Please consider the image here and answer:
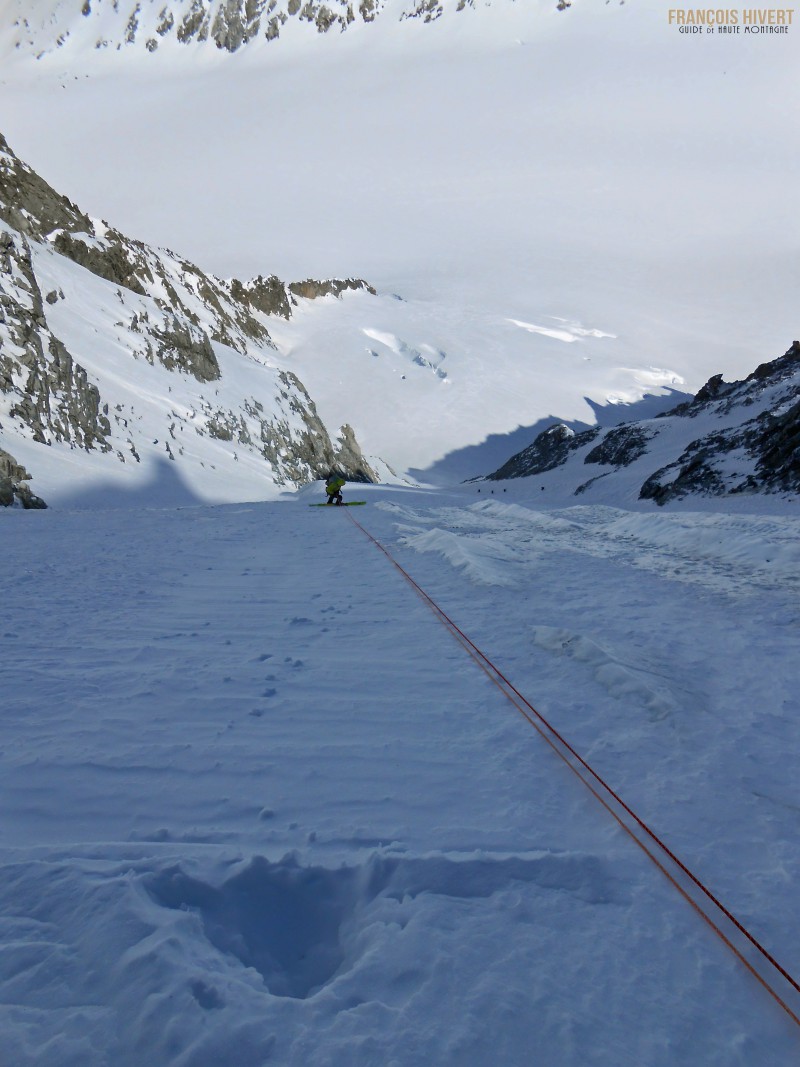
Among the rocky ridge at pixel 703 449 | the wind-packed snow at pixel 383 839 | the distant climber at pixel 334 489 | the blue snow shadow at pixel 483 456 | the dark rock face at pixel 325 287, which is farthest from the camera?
the dark rock face at pixel 325 287

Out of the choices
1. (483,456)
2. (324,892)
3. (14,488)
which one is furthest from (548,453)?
(324,892)

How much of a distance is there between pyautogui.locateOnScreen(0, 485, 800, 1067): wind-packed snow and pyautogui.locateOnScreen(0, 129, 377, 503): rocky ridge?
1872 cm

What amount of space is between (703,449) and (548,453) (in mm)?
29512

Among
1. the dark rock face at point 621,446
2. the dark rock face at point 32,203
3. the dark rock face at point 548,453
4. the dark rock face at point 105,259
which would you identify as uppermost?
the dark rock face at point 32,203

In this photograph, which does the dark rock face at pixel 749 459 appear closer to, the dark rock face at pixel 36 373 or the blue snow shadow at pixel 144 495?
the blue snow shadow at pixel 144 495

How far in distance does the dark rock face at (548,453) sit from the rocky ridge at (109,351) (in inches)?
617

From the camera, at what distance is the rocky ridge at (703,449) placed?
23.0 metres

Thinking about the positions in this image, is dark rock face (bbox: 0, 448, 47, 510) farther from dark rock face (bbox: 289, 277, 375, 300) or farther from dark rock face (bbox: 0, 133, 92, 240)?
dark rock face (bbox: 289, 277, 375, 300)

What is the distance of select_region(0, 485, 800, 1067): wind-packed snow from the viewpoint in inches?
82.9

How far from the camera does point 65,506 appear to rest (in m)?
23.5

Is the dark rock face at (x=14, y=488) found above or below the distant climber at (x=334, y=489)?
above

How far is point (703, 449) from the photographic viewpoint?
90.9 ft

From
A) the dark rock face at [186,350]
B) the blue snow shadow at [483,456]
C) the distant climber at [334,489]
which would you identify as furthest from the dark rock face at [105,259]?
the blue snow shadow at [483,456]

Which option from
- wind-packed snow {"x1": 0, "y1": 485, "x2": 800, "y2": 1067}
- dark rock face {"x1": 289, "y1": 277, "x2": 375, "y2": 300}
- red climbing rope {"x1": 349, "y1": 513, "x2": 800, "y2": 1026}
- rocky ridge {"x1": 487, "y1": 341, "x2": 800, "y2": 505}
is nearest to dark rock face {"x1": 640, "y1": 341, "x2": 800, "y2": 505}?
rocky ridge {"x1": 487, "y1": 341, "x2": 800, "y2": 505}
